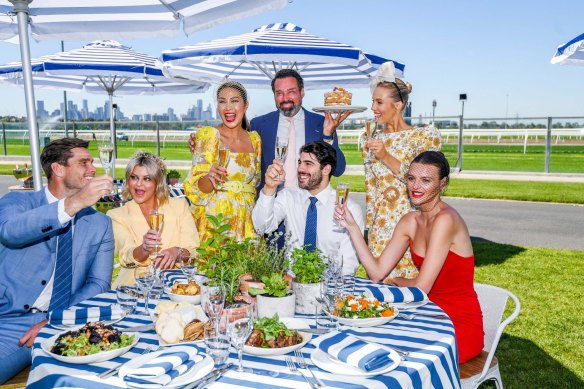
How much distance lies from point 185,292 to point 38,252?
3.09 feet

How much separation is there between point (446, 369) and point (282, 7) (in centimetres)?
348

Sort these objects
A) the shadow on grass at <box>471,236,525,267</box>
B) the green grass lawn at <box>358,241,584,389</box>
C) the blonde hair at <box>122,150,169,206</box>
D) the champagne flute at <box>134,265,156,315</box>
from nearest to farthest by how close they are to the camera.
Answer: the champagne flute at <box>134,265,156,315</box> < the blonde hair at <box>122,150,169,206</box> < the green grass lawn at <box>358,241,584,389</box> < the shadow on grass at <box>471,236,525,267</box>

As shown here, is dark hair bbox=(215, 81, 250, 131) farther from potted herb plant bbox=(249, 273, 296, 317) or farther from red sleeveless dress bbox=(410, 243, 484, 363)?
potted herb plant bbox=(249, 273, 296, 317)

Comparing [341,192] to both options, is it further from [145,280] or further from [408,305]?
[145,280]

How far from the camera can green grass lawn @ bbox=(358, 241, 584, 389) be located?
393cm

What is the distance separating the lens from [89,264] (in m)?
2.92

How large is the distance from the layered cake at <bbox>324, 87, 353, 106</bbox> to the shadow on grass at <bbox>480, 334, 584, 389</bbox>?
2.46 metres

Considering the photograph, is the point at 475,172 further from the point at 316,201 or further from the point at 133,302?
the point at 133,302

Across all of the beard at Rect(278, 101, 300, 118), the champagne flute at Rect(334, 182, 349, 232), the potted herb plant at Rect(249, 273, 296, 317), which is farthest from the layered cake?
the potted herb plant at Rect(249, 273, 296, 317)

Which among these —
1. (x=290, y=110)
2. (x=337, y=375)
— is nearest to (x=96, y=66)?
(x=290, y=110)

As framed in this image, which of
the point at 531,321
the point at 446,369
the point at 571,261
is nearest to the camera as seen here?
the point at 446,369

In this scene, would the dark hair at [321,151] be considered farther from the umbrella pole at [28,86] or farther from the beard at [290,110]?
the umbrella pole at [28,86]

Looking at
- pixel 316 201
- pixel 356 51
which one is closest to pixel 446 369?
pixel 316 201

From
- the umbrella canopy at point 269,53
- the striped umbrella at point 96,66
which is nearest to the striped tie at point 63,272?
the umbrella canopy at point 269,53
